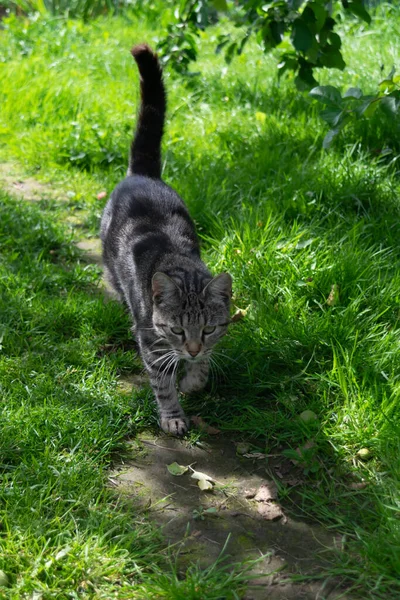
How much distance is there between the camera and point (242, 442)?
3121 mm

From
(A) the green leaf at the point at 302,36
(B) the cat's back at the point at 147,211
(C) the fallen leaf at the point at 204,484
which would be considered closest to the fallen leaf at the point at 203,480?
(C) the fallen leaf at the point at 204,484

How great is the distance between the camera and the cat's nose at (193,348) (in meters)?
3.12

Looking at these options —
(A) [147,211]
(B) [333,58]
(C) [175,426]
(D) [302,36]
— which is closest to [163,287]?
(C) [175,426]

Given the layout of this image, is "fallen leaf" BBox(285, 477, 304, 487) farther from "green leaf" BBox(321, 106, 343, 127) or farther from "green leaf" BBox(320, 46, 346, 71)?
"green leaf" BBox(320, 46, 346, 71)

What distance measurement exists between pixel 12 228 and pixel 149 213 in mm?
1275

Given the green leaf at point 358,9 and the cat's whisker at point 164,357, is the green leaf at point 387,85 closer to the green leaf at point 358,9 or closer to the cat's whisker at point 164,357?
the green leaf at point 358,9

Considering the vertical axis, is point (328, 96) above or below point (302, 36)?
below

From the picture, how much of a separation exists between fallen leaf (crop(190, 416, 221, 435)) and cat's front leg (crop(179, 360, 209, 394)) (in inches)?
6.9

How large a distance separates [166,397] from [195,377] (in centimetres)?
24

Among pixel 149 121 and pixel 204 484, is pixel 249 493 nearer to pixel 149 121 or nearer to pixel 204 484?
pixel 204 484

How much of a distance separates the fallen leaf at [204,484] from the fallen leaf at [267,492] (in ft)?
0.65

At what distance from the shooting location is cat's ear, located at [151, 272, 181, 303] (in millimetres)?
3084

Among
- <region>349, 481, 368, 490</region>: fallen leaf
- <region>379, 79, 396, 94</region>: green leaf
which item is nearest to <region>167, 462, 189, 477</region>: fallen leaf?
<region>349, 481, 368, 490</region>: fallen leaf

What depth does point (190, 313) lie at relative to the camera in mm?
3123
